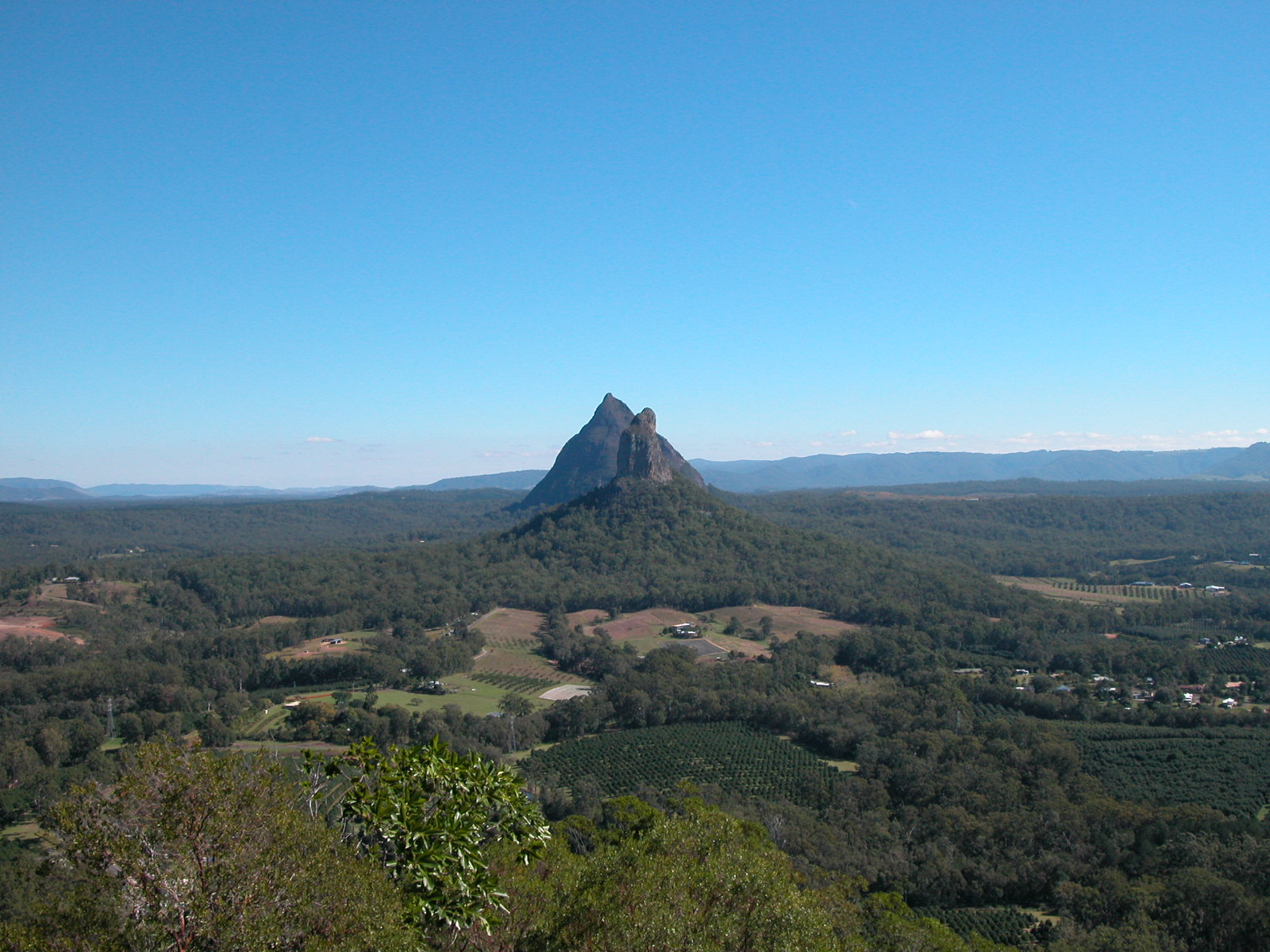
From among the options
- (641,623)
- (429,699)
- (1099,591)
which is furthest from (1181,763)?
(1099,591)

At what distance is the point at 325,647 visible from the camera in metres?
76.4

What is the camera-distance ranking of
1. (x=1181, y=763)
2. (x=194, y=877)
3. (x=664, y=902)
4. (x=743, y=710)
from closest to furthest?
(x=194, y=877)
(x=664, y=902)
(x=1181, y=763)
(x=743, y=710)

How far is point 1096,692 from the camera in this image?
186ft

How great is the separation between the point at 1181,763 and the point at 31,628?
9045 centimetres

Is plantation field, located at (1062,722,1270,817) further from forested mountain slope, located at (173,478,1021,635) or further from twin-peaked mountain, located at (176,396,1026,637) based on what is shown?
forested mountain slope, located at (173,478,1021,635)

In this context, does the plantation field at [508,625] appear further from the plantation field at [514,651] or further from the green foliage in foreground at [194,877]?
the green foliage in foreground at [194,877]

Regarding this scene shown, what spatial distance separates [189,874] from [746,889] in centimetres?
738

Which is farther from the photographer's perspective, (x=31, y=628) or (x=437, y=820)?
(x=31, y=628)

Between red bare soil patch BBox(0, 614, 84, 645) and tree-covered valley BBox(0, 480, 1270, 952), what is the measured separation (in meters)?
0.94

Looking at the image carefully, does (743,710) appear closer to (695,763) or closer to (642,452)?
(695,763)

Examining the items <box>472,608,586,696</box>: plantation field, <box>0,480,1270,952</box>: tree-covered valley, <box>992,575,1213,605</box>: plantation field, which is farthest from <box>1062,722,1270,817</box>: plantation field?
<box>992,575,1213,605</box>: plantation field

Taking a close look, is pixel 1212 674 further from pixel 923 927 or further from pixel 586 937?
pixel 586 937

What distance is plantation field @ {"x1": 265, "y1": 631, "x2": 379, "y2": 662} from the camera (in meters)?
72.4

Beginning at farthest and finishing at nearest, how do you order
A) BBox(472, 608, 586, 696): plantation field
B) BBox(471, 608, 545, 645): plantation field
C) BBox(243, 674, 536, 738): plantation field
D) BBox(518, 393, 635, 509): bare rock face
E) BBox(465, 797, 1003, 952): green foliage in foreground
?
BBox(518, 393, 635, 509): bare rock face → BBox(471, 608, 545, 645): plantation field → BBox(472, 608, 586, 696): plantation field → BBox(243, 674, 536, 738): plantation field → BBox(465, 797, 1003, 952): green foliage in foreground
